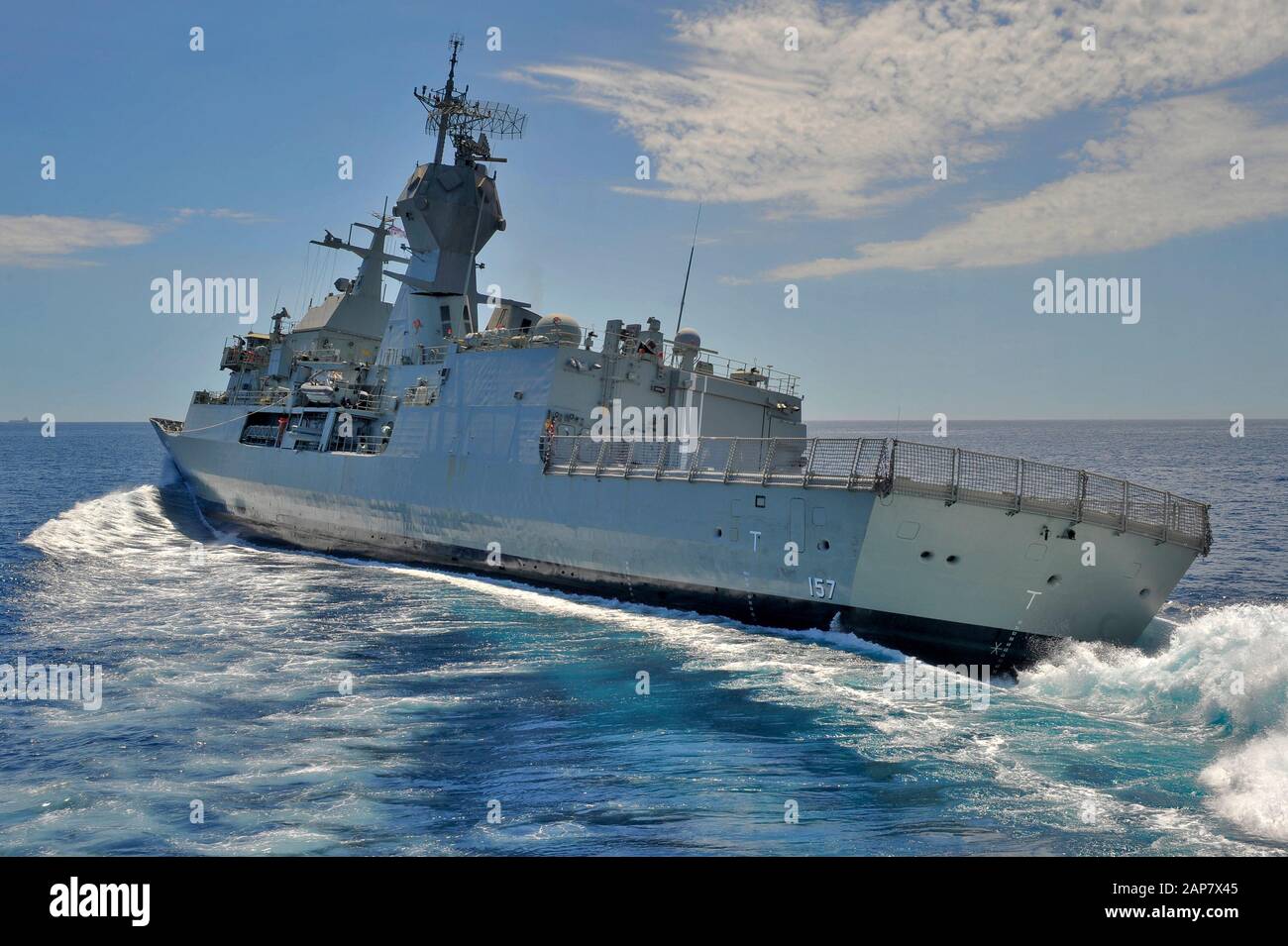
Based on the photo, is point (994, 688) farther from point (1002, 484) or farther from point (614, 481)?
point (614, 481)

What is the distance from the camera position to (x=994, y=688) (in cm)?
1422

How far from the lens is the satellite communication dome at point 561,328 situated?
75.6 feet

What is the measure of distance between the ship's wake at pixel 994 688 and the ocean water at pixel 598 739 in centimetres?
5

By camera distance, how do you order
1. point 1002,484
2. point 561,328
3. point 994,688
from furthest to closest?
point 561,328
point 1002,484
point 994,688

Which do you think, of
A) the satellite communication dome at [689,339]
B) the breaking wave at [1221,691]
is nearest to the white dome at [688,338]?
the satellite communication dome at [689,339]

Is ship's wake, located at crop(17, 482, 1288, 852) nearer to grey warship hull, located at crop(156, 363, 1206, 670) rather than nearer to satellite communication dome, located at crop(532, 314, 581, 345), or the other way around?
grey warship hull, located at crop(156, 363, 1206, 670)

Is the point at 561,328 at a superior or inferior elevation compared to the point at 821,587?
superior

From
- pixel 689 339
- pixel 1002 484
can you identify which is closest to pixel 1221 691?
pixel 1002 484

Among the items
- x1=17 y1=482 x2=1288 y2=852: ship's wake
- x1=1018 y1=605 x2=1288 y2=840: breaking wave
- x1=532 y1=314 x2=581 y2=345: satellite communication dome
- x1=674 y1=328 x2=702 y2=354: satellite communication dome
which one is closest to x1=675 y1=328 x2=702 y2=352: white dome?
x1=674 y1=328 x2=702 y2=354: satellite communication dome

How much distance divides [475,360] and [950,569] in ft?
49.7

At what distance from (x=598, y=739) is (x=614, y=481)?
925 cm

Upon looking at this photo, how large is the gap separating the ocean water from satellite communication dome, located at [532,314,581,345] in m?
7.37
